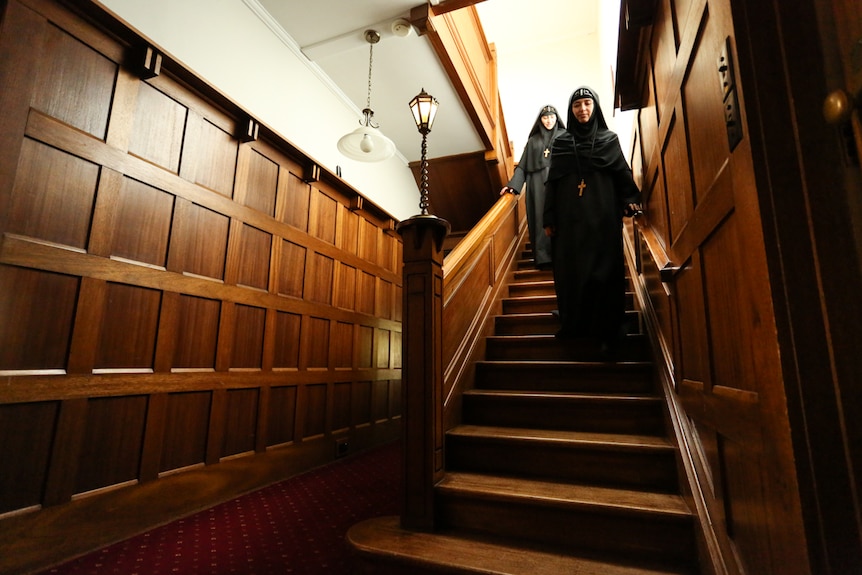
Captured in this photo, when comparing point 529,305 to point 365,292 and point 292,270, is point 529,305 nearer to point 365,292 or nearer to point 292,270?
point 365,292

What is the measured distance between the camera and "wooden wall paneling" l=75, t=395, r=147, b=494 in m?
1.97

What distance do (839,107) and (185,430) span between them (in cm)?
290

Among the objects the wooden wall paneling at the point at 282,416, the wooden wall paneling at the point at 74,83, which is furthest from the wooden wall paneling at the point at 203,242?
the wooden wall paneling at the point at 282,416

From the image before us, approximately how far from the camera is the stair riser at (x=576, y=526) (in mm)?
1480

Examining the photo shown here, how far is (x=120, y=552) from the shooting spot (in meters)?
1.91

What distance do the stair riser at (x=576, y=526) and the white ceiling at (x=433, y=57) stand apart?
3.44 m

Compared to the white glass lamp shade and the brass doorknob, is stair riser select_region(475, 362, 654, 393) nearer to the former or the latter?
the brass doorknob

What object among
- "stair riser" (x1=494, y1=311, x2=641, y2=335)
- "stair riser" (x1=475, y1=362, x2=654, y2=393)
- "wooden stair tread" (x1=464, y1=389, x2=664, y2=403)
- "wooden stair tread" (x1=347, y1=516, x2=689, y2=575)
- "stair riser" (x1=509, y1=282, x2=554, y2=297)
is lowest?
"wooden stair tread" (x1=347, y1=516, x2=689, y2=575)

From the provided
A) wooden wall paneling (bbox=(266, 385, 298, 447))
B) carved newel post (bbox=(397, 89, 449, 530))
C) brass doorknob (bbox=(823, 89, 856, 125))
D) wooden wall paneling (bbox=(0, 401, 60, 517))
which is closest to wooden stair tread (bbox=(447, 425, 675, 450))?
carved newel post (bbox=(397, 89, 449, 530))

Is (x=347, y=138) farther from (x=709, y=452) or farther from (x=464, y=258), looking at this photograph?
(x=709, y=452)

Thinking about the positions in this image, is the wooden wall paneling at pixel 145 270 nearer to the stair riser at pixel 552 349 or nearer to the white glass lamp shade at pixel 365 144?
the white glass lamp shade at pixel 365 144

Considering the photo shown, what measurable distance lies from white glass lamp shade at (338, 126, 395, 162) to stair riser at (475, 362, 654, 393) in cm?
206

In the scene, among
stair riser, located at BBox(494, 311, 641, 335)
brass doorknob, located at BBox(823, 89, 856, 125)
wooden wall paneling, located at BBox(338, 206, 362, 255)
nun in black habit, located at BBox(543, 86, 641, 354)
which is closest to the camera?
brass doorknob, located at BBox(823, 89, 856, 125)

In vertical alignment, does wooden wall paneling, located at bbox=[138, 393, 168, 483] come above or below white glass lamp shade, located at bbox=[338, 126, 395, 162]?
below
